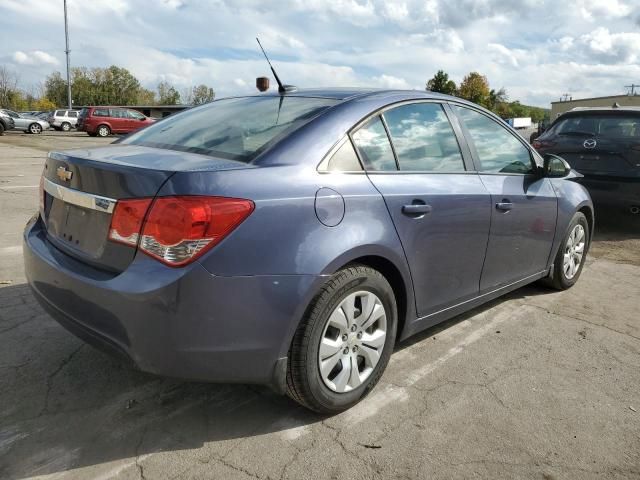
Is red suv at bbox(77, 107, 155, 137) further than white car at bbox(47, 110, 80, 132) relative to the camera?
No

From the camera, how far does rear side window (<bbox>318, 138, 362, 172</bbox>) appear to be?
8.12 feet

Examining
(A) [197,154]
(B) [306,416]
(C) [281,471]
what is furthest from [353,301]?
(A) [197,154]

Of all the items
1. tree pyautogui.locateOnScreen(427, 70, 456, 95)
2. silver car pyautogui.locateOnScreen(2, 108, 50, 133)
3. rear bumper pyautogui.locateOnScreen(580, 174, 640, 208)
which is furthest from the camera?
tree pyautogui.locateOnScreen(427, 70, 456, 95)

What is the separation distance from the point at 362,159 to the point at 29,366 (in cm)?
213

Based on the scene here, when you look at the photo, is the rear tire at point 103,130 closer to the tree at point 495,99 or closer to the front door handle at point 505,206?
the front door handle at point 505,206

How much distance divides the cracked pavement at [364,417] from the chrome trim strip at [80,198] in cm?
86

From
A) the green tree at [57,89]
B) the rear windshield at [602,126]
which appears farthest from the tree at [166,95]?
the rear windshield at [602,126]

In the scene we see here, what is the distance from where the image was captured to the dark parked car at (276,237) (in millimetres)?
2084

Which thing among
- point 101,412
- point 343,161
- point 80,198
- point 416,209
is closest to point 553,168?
point 416,209

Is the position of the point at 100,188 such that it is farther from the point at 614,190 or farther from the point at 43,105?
the point at 43,105

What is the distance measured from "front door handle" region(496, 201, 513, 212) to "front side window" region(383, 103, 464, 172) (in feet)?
1.21

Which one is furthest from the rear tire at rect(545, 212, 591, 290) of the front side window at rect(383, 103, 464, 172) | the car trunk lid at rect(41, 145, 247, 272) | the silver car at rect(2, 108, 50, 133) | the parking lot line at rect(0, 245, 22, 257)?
the silver car at rect(2, 108, 50, 133)

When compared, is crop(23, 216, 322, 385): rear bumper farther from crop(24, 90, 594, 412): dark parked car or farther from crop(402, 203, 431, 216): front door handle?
crop(402, 203, 431, 216): front door handle

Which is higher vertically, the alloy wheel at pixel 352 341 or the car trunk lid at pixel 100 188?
the car trunk lid at pixel 100 188
